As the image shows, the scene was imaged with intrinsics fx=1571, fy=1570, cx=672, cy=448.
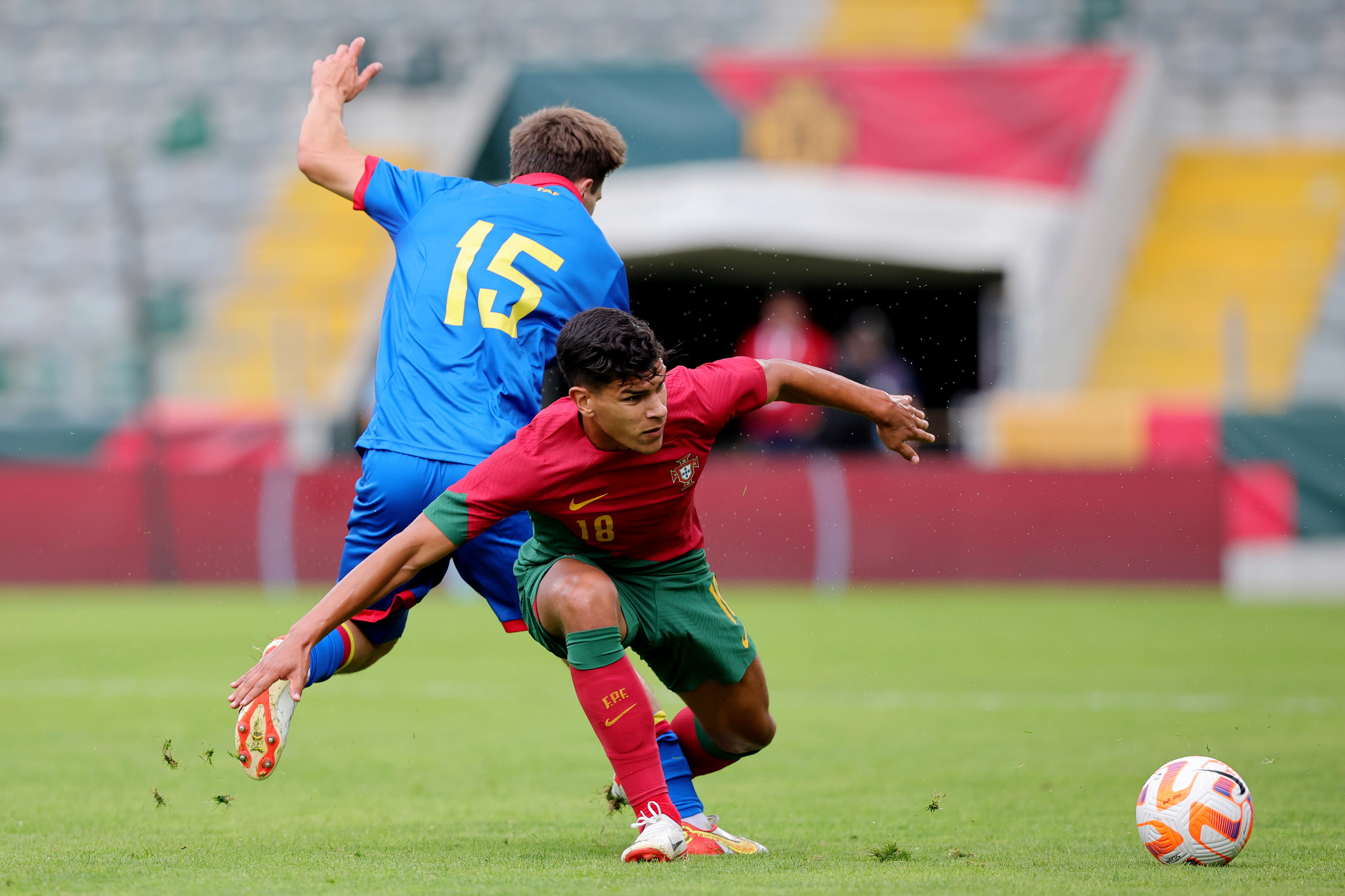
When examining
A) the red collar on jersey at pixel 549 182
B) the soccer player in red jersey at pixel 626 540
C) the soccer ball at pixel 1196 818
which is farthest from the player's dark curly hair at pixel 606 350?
the soccer ball at pixel 1196 818

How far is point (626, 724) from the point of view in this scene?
376cm

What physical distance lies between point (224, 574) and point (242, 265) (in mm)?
5430

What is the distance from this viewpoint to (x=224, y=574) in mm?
12945

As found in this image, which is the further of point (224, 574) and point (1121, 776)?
point (224, 574)

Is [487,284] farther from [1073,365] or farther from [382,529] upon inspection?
[1073,365]

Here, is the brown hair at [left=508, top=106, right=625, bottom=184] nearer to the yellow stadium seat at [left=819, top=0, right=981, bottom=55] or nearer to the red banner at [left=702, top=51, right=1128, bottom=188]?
the red banner at [left=702, top=51, right=1128, bottom=188]

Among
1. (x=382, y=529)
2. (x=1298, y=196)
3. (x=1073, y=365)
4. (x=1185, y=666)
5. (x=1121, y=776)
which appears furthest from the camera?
(x=1298, y=196)

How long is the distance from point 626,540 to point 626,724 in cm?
45

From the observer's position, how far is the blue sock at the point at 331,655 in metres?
4.12

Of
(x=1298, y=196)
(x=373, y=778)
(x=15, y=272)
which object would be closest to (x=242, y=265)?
(x=15, y=272)

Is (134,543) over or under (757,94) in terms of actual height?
under

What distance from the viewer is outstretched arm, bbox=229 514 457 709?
3480 millimetres

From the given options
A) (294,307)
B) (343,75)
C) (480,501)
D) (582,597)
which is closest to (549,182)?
(343,75)

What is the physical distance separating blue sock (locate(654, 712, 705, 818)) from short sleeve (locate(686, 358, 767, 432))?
0.82m
